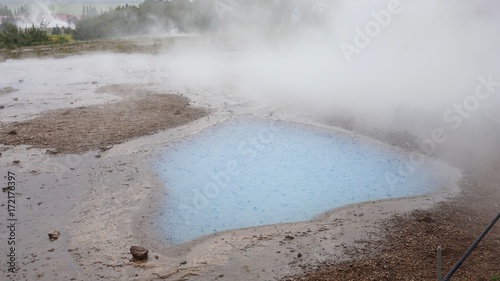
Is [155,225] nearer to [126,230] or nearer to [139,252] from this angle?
[126,230]

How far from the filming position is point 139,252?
4.89 meters

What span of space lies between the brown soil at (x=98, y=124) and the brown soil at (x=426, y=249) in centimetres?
526

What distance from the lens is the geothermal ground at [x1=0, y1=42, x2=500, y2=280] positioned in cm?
472

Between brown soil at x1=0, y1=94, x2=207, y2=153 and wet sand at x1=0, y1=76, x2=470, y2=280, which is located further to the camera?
brown soil at x1=0, y1=94, x2=207, y2=153

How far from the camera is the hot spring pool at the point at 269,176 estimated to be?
5.96 meters

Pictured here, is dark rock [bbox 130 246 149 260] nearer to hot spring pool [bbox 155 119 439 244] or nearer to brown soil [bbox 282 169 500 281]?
hot spring pool [bbox 155 119 439 244]

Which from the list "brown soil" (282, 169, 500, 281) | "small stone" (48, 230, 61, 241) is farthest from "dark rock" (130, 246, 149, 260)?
"brown soil" (282, 169, 500, 281)

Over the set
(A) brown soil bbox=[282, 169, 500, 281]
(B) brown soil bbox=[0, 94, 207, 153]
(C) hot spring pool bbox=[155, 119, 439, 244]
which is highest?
(B) brown soil bbox=[0, 94, 207, 153]

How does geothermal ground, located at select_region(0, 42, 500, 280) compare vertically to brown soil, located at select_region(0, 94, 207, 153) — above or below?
below

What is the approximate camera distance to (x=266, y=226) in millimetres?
5660

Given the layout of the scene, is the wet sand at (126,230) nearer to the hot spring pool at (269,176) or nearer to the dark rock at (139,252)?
the dark rock at (139,252)

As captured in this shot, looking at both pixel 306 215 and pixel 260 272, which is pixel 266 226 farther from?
pixel 260 272

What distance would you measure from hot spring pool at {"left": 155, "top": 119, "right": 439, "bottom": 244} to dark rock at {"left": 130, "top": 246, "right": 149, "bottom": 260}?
487 mm

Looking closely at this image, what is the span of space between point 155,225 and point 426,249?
3.32 metres
